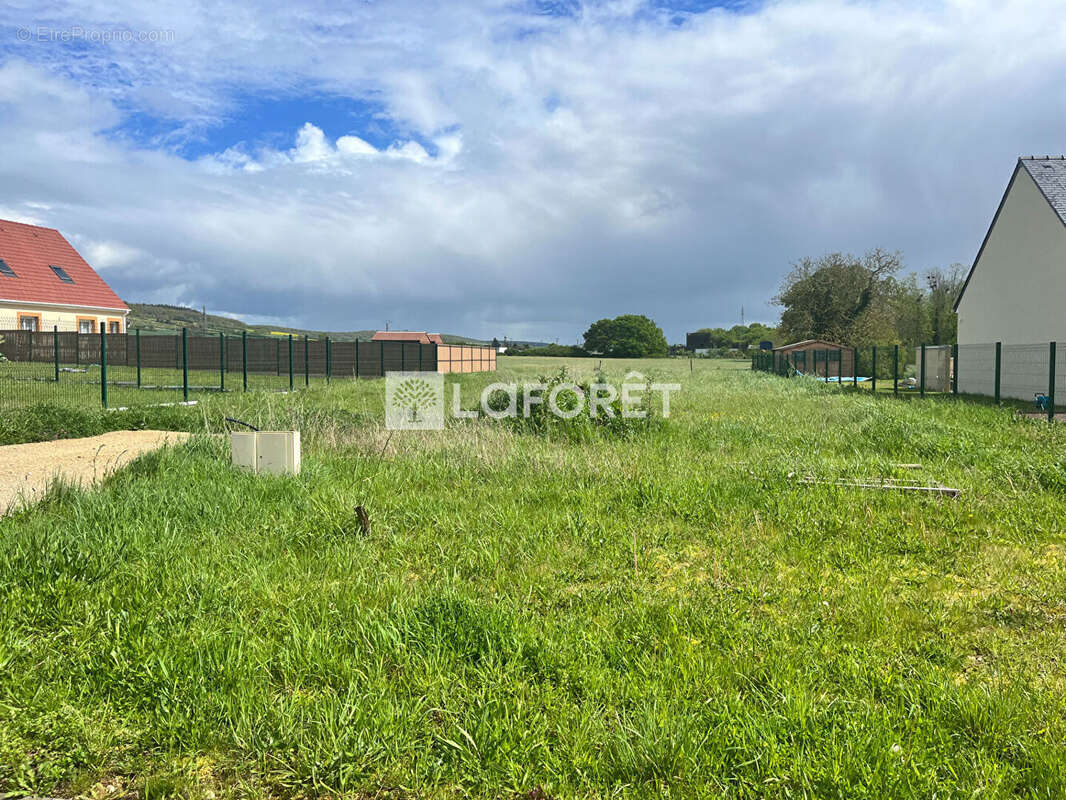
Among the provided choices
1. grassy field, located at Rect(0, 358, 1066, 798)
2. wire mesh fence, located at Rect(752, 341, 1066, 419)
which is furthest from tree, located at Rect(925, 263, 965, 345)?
grassy field, located at Rect(0, 358, 1066, 798)

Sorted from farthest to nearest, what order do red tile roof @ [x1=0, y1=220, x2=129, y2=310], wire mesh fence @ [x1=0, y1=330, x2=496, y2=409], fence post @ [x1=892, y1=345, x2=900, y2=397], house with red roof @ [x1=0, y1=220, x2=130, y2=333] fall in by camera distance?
red tile roof @ [x1=0, y1=220, x2=129, y2=310] → house with red roof @ [x1=0, y1=220, x2=130, y2=333] → wire mesh fence @ [x1=0, y1=330, x2=496, y2=409] → fence post @ [x1=892, y1=345, x2=900, y2=397]

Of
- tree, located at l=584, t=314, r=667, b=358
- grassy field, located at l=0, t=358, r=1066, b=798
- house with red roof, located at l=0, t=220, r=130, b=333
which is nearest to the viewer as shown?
grassy field, located at l=0, t=358, r=1066, b=798

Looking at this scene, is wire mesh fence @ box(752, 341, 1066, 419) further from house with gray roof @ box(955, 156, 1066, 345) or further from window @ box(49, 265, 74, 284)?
window @ box(49, 265, 74, 284)

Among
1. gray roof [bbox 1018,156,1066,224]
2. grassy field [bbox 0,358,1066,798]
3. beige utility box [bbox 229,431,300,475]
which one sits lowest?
grassy field [bbox 0,358,1066,798]

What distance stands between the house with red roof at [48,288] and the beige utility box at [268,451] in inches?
1054

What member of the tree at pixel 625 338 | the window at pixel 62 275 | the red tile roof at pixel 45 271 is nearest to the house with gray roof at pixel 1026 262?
the red tile roof at pixel 45 271

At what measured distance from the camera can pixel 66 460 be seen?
7.60 metres

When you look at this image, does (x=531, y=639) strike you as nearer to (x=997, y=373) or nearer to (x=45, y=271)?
(x=997, y=373)

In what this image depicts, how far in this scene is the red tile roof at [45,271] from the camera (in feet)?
96.3

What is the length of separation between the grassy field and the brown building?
97.2 ft

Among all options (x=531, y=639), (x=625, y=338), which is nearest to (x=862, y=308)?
(x=625, y=338)

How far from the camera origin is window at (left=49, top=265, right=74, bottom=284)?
31.7 meters

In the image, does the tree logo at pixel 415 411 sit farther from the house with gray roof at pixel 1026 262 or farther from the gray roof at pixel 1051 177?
the gray roof at pixel 1051 177

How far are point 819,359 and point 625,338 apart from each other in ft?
139
